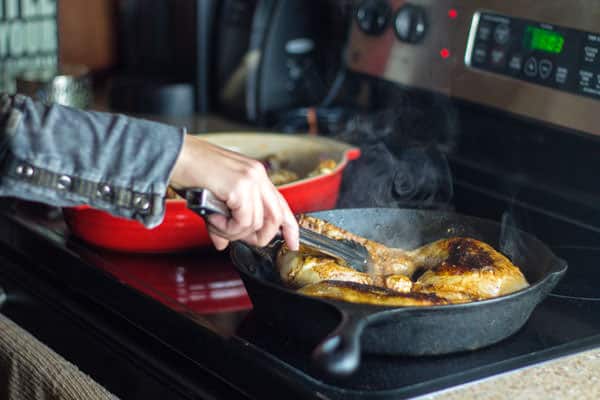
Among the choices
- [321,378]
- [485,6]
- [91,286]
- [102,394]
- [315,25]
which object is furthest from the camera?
[315,25]

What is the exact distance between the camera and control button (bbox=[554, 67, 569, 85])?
1.10 m

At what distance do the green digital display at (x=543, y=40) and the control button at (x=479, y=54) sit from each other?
0.07m

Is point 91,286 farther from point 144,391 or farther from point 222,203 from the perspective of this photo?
point 222,203

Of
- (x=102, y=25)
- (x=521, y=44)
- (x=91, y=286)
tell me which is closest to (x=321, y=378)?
(x=91, y=286)

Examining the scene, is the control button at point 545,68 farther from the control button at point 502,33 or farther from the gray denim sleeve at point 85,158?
the gray denim sleeve at point 85,158

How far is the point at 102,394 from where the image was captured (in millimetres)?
919

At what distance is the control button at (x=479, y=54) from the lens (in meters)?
1.20

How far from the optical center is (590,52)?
1061 millimetres

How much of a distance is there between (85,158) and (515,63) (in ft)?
2.13

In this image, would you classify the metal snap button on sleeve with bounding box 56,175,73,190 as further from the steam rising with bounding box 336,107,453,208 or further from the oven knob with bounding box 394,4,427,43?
the oven knob with bounding box 394,4,427,43

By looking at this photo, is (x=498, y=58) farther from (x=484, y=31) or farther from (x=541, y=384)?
(x=541, y=384)

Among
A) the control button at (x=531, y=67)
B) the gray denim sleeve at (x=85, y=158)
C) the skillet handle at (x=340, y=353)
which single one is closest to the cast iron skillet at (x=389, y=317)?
the skillet handle at (x=340, y=353)

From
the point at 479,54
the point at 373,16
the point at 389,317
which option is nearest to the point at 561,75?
the point at 479,54

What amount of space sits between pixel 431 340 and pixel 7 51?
51.1 inches
